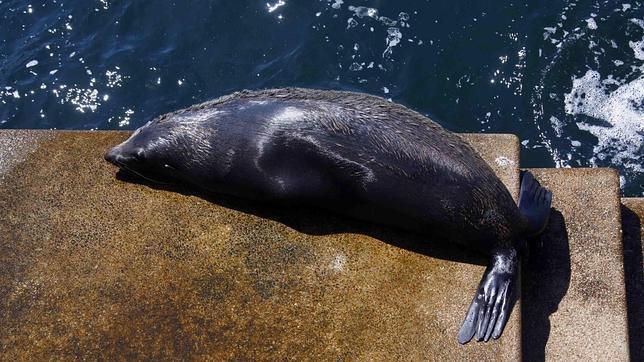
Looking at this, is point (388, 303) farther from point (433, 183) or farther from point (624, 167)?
point (624, 167)

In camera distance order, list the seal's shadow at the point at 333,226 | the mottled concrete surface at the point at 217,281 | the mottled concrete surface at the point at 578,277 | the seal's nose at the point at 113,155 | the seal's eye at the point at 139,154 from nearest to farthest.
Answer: the mottled concrete surface at the point at 217,281 → the mottled concrete surface at the point at 578,277 → the seal's shadow at the point at 333,226 → the seal's eye at the point at 139,154 → the seal's nose at the point at 113,155

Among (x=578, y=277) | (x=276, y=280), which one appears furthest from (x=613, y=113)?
(x=276, y=280)

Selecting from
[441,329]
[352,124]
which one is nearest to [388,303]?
[441,329]

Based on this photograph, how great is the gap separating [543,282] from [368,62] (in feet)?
14.1

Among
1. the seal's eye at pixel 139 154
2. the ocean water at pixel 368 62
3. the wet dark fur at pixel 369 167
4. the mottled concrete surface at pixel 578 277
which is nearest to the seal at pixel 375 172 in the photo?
the wet dark fur at pixel 369 167

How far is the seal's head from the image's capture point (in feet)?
21.4

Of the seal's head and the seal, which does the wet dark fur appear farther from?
the seal's head

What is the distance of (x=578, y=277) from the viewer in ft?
19.7

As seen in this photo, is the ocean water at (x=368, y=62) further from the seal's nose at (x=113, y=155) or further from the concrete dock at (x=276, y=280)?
the seal's nose at (x=113, y=155)

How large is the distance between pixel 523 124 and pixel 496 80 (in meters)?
0.66

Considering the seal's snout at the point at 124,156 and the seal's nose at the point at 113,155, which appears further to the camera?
the seal's nose at the point at 113,155

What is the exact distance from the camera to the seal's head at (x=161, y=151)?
654cm

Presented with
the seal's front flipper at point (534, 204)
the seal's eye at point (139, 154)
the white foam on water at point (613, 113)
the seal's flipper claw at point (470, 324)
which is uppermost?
the seal's eye at point (139, 154)

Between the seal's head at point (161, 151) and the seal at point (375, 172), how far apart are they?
0.19ft
